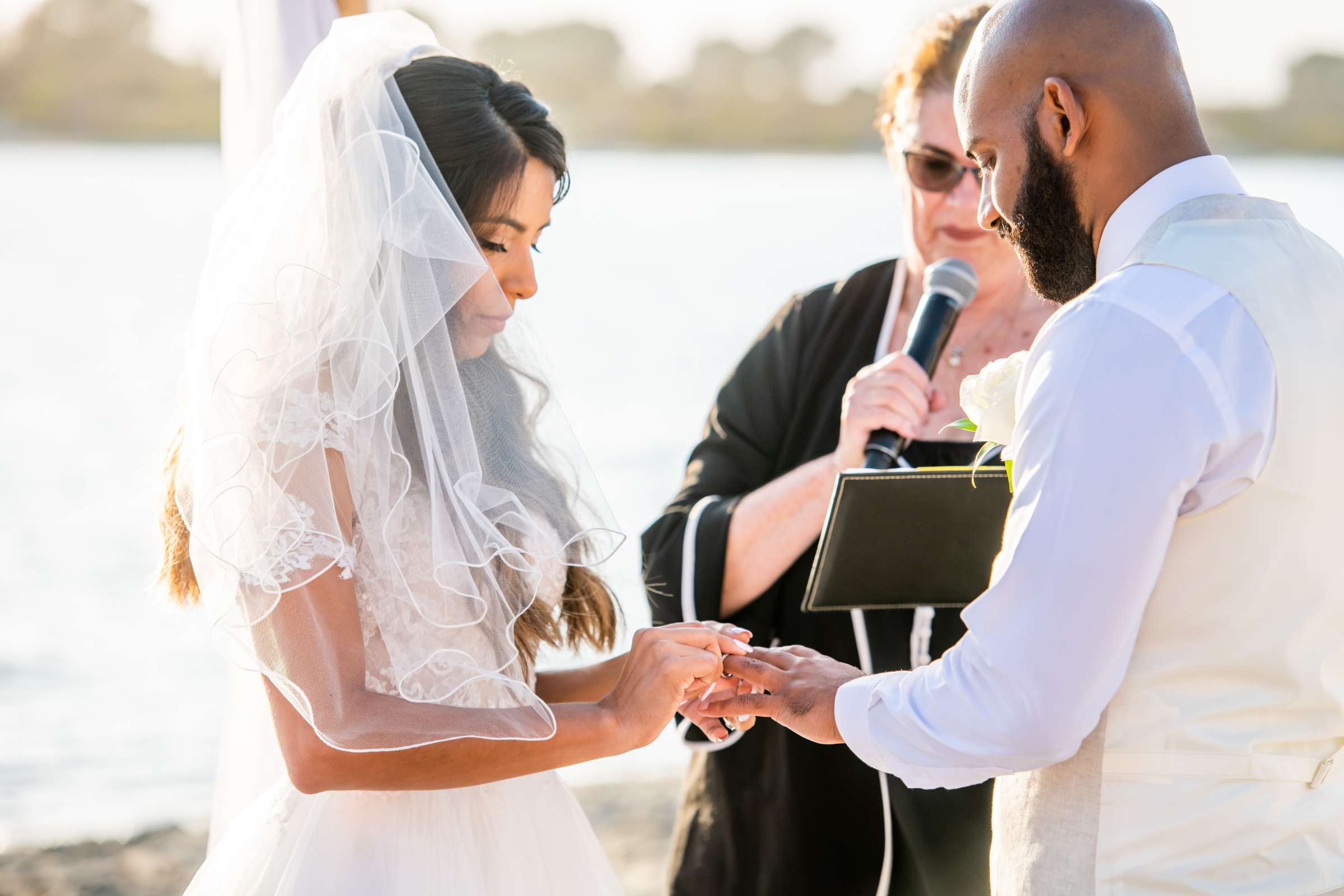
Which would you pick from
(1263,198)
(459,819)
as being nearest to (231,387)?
(459,819)

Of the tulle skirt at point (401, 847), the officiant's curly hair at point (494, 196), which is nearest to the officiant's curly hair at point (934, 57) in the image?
the officiant's curly hair at point (494, 196)

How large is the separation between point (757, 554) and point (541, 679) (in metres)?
0.55

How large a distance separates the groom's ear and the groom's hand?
2.90ft

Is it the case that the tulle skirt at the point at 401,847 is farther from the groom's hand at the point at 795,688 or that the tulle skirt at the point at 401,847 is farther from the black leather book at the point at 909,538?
the black leather book at the point at 909,538

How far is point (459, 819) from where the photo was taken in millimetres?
2232

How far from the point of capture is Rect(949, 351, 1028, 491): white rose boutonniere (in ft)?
6.20

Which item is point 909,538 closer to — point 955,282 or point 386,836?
point 955,282

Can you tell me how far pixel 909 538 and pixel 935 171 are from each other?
1055 millimetres

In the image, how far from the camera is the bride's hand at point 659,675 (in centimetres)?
218

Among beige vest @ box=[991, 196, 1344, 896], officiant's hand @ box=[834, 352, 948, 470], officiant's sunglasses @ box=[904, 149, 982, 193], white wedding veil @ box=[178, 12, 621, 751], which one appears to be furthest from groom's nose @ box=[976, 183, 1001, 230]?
officiant's sunglasses @ box=[904, 149, 982, 193]

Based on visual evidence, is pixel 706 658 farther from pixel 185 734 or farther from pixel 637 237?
pixel 637 237

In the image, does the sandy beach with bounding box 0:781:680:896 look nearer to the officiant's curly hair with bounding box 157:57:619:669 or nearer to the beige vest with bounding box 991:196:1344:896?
the officiant's curly hair with bounding box 157:57:619:669

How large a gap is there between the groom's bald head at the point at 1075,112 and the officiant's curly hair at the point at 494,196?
2.87ft

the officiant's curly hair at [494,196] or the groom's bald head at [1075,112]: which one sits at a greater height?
the groom's bald head at [1075,112]
